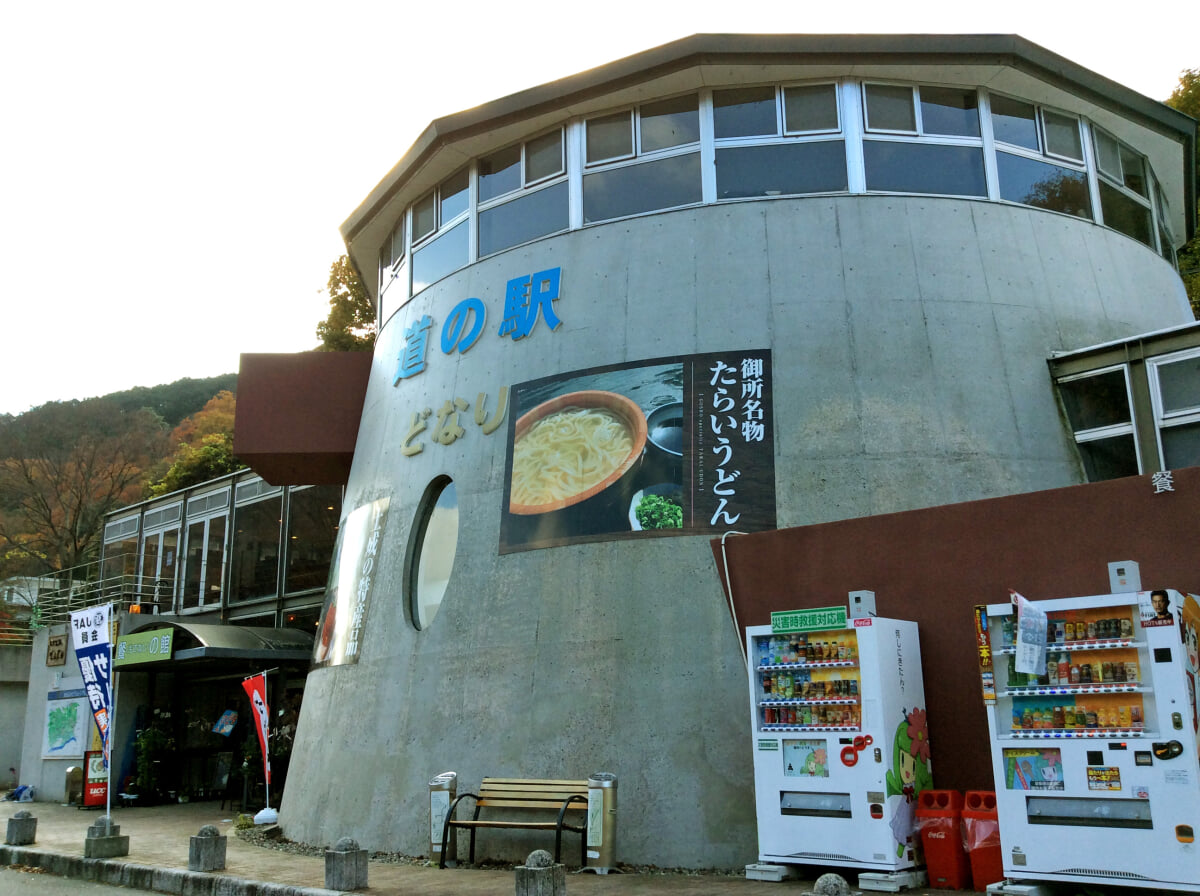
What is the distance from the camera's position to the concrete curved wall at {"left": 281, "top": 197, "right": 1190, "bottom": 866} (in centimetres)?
1098

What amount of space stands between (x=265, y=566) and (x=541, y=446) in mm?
14673

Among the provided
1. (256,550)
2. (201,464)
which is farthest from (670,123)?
(201,464)

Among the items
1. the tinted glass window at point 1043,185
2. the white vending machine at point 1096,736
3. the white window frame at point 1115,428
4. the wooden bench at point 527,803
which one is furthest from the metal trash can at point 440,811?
the tinted glass window at point 1043,185

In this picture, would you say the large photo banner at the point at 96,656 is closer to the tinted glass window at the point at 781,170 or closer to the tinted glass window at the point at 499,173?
the tinted glass window at the point at 499,173

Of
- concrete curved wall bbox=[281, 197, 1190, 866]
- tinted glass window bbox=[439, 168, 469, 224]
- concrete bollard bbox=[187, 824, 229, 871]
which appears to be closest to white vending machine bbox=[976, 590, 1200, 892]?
concrete curved wall bbox=[281, 197, 1190, 866]

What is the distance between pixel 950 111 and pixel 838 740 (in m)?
8.99

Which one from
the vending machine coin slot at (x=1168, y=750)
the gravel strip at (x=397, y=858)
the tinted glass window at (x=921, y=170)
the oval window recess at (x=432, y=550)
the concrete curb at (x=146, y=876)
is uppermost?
the tinted glass window at (x=921, y=170)

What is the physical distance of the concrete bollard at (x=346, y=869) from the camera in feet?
32.1

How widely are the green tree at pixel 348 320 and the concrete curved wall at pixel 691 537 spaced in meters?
19.3

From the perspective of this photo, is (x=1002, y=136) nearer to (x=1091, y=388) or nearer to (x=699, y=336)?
(x=1091, y=388)

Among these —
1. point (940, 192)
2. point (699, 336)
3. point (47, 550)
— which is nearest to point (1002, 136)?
point (940, 192)

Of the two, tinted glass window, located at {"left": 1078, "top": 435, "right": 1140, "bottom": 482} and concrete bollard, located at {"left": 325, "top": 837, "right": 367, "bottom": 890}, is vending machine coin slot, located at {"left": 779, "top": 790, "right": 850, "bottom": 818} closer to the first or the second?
concrete bollard, located at {"left": 325, "top": 837, "right": 367, "bottom": 890}

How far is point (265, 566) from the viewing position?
2519cm

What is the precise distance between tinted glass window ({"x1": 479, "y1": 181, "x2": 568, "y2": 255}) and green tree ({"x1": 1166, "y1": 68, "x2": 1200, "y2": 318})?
1750cm
